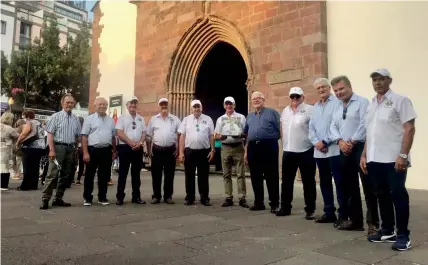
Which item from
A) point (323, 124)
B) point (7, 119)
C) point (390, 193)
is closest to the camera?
point (390, 193)

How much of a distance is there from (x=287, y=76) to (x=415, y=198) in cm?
395

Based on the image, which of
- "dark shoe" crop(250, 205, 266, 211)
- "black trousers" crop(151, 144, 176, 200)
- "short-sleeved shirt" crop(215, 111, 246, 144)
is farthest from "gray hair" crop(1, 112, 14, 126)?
"dark shoe" crop(250, 205, 266, 211)

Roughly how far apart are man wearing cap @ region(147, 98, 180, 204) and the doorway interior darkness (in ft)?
20.8

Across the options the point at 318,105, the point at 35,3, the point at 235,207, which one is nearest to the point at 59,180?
the point at 235,207

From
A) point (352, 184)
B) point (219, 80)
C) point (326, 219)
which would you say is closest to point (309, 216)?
point (326, 219)

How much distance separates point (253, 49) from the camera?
959cm

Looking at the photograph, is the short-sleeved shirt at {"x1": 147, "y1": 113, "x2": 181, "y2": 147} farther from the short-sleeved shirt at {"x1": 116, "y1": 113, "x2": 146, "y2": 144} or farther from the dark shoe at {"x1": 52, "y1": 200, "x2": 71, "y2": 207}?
the dark shoe at {"x1": 52, "y1": 200, "x2": 71, "y2": 207}

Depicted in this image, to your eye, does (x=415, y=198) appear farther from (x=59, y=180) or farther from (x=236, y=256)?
(x=59, y=180)

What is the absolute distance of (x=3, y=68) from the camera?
24.4 meters

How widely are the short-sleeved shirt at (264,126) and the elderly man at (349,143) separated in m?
1.18

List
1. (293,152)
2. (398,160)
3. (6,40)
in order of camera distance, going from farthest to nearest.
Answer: (6,40) → (293,152) → (398,160)

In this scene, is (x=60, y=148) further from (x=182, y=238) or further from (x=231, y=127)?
(x=182, y=238)

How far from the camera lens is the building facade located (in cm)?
732

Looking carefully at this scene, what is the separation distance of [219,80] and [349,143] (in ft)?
32.8
